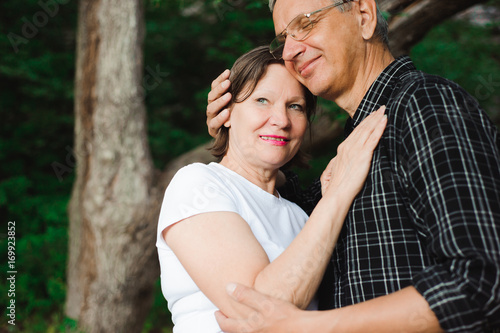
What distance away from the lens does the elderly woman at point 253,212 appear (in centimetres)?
158

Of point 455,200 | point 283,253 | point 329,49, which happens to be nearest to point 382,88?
point 329,49

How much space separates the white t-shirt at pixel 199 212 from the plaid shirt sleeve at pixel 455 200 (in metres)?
0.64

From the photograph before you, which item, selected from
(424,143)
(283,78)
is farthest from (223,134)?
(424,143)

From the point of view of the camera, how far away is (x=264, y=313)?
4.98 feet

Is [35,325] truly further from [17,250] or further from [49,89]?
[49,89]

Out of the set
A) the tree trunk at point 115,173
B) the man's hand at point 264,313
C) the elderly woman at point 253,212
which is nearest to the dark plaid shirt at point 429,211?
the elderly woman at point 253,212

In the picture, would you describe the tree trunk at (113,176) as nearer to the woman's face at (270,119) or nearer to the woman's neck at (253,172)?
the woman's neck at (253,172)

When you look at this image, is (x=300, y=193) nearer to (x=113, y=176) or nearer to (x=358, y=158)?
(x=358, y=158)

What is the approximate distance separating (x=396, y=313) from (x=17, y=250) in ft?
19.4

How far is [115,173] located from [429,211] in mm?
3363

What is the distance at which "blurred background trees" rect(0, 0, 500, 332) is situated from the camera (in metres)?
5.53

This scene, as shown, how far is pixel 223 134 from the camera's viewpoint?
2402 millimetres
